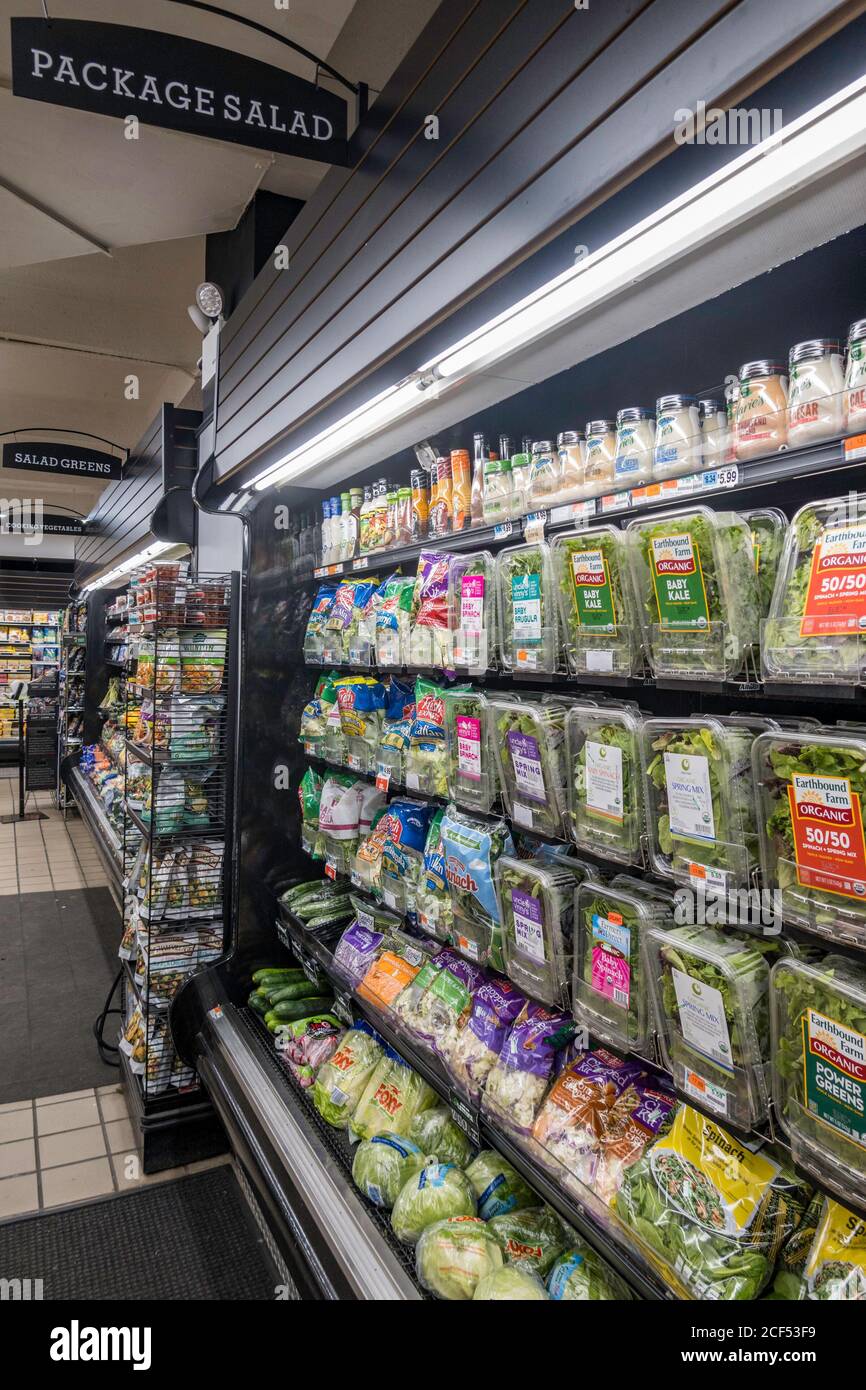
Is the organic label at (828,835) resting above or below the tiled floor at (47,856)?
above

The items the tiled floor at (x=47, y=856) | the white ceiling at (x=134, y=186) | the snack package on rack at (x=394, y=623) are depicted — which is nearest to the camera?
the snack package on rack at (x=394, y=623)

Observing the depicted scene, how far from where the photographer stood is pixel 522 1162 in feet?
5.97

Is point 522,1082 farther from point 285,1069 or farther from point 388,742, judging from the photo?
point 285,1069

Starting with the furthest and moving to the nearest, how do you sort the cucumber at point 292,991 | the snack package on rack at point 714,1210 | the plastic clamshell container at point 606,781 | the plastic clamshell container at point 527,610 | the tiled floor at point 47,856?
the tiled floor at point 47,856
the cucumber at point 292,991
the plastic clamshell container at point 527,610
the plastic clamshell container at point 606,781
the snack package on rack at point 714,1210

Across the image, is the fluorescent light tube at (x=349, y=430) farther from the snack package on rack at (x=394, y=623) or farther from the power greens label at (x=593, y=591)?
the power greens label at (x=593, y=591)

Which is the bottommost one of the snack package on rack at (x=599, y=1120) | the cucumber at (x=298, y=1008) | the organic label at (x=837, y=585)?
the cucumber at (x=298, y=1008)

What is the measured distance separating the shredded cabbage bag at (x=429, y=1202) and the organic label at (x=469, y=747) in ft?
3.24

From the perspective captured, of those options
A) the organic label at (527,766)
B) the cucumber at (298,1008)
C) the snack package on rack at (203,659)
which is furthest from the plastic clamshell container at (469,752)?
the snack package on rack at (203,659)

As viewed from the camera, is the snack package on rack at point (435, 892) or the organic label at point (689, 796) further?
the snack package on rack at point (435, 892)

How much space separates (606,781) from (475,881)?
59 centimetres

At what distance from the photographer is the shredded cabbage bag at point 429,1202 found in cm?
200

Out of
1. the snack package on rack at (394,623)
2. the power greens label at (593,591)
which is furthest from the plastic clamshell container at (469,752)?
the power greens label at (593,591)

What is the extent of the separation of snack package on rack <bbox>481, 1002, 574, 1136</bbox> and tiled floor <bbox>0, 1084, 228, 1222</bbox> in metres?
1.92
